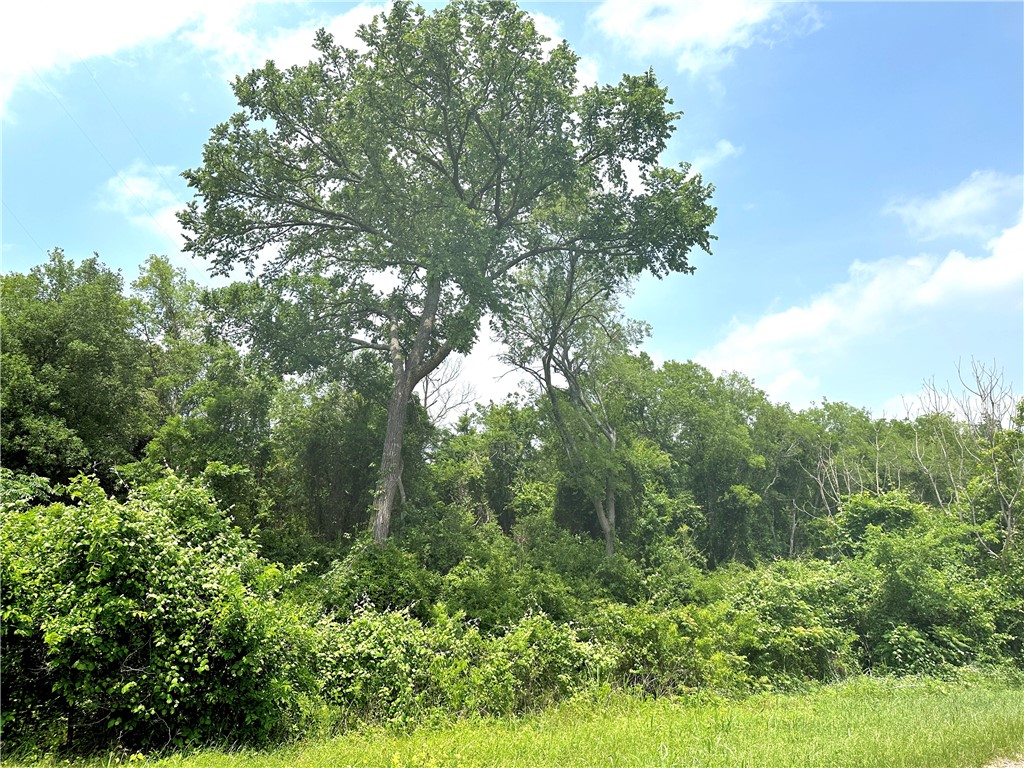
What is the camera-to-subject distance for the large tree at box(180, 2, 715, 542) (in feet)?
60.6

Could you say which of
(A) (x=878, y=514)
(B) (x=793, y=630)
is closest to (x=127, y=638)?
(B) (x=793, y=630)

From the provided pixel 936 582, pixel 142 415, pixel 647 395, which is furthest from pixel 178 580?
pixel 647 395

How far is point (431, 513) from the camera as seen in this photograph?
2308 centimetres

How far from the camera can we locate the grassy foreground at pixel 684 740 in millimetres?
5797

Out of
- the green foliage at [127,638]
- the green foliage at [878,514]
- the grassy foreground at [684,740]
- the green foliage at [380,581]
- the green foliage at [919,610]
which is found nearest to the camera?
the grassy foreground at [684,740]

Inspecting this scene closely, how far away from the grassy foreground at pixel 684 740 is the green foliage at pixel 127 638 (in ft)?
1.99

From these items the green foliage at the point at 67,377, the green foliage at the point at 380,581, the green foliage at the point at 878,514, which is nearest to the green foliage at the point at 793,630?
the green foliage at the point at 380,581

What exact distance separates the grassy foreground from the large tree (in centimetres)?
1190

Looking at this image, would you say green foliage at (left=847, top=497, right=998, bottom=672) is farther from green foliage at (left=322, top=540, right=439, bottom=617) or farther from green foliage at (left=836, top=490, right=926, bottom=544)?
green foliage at (left=322, top=540, right=439, bottom=617)

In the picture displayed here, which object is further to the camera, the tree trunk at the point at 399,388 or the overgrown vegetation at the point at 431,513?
the tree trunk at the point at 399,388

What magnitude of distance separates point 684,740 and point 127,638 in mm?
6282

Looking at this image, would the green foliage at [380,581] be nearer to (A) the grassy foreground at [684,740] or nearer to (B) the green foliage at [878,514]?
(A) the grassy foreground at [684,740]

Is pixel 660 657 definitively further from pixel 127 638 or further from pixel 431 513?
pixel 431 513

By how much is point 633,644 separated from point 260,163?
17925 mm
